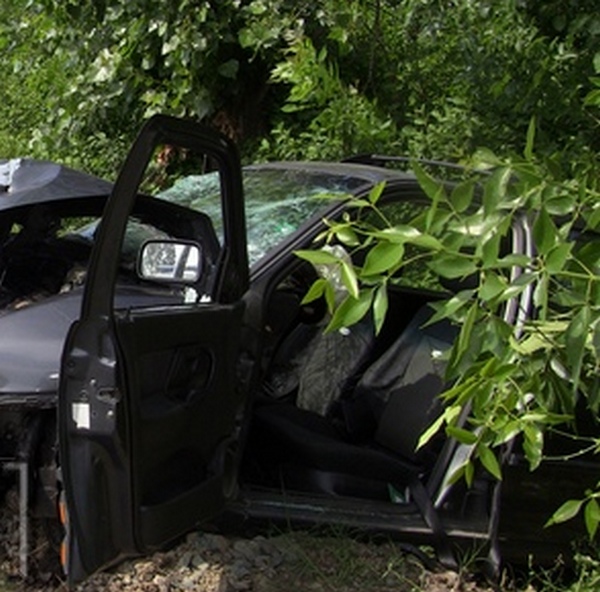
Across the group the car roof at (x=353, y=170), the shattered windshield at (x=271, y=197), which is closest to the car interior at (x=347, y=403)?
the shattered windshield at (x=271, y=197)

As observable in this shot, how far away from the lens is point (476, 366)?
2.62 meters

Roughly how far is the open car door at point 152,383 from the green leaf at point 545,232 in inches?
42.8

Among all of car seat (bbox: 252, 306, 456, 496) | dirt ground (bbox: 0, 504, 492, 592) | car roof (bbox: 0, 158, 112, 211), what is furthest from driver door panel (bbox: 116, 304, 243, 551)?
car roof (bbox: 0, 158, 112, 211)

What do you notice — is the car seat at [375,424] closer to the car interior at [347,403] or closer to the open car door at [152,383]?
the car interior at [347,403]

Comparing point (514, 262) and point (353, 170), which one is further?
point (353, 170)

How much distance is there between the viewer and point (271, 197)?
4277mm

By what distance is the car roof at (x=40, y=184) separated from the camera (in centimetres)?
362

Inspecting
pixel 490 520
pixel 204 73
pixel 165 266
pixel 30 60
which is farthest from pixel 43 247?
pixel 30 60

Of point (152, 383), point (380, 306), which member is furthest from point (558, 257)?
point (152, 383)

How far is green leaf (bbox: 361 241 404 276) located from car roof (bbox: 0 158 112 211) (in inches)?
60.4

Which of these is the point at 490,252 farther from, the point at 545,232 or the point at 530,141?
the point at 530,141

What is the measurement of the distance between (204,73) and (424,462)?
4.68 m

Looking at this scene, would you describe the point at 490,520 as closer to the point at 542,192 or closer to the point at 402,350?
the point at 402,350

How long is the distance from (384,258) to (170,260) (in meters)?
1.14
